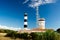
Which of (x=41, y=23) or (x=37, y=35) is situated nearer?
(x=37, y=35)

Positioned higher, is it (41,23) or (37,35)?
(41,23)

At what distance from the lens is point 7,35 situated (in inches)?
808

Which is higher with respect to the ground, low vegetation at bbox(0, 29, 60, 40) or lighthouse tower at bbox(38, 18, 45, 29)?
lighthouse tower at bbox(38, 18, 45, 29)

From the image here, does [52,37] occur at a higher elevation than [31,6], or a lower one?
lower

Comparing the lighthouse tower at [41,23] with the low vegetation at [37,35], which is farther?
the lighthouse tower at [41,23]

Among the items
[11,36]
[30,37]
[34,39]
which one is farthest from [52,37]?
[11,36]

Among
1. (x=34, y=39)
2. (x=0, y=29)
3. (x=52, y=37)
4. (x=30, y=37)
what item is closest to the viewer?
(x=52, y=37)

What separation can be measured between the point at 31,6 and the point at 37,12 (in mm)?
862

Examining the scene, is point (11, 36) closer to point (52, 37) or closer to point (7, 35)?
point (7, 35)

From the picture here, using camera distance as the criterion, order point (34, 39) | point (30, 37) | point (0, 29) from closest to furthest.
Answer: point (34, 39)
point (30, 37)
point (0, 29)

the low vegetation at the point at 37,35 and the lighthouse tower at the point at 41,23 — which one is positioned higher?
the lighthouse tower at the point at 41,23

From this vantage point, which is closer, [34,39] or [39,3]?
[34,39]

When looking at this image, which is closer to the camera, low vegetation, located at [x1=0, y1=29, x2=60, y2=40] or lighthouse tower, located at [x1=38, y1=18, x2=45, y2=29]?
low vegetation, located at [x1=0, y1=29, x2=60, y2=40]

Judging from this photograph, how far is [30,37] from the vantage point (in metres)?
19.3
